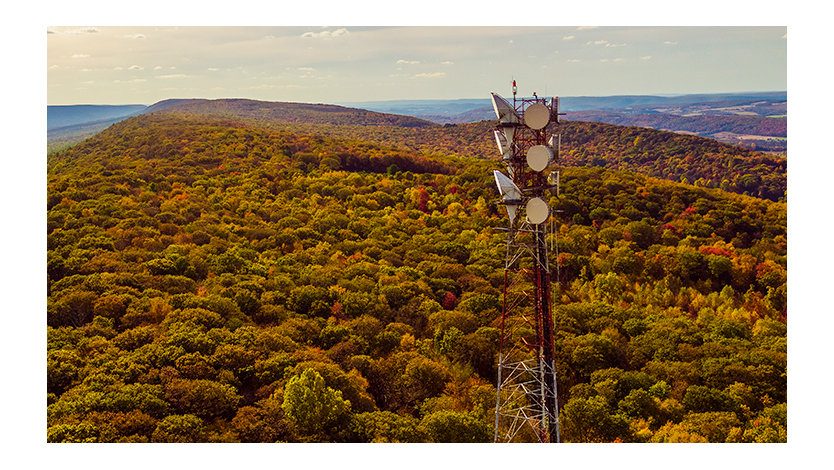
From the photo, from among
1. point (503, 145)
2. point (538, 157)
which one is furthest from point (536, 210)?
point (503, 145)

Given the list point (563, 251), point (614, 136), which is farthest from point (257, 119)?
point (563, 251)

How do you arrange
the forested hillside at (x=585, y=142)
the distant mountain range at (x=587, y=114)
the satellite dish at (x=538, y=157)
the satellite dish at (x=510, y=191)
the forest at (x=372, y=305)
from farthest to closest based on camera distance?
the forested hillside at (x=585, y=142), the distant mountain range at (x=587, y=114), the forest at (x=372, y=305), the satellite dish at (x=510, y=191), the satellite dish at (x=538, y=157)

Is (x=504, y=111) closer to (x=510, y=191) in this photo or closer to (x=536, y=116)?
(x=536, y=116)

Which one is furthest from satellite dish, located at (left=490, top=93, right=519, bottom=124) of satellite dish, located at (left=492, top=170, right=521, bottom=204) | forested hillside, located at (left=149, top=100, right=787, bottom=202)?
forested hillside, located at (left=149, top=100, right=787, bottom=202)

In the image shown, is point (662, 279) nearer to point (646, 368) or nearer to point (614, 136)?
point (646, 368)

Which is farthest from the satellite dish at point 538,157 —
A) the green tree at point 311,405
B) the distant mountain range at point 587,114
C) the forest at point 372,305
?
the distant mountain range at point 587,114

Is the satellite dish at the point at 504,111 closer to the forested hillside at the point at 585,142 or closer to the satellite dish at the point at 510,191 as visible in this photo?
the satellite dish at the point at 510,191

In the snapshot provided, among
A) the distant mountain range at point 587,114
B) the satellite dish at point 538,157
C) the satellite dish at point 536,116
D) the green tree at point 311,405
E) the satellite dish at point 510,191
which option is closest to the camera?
the satellite dish at point 538,157
